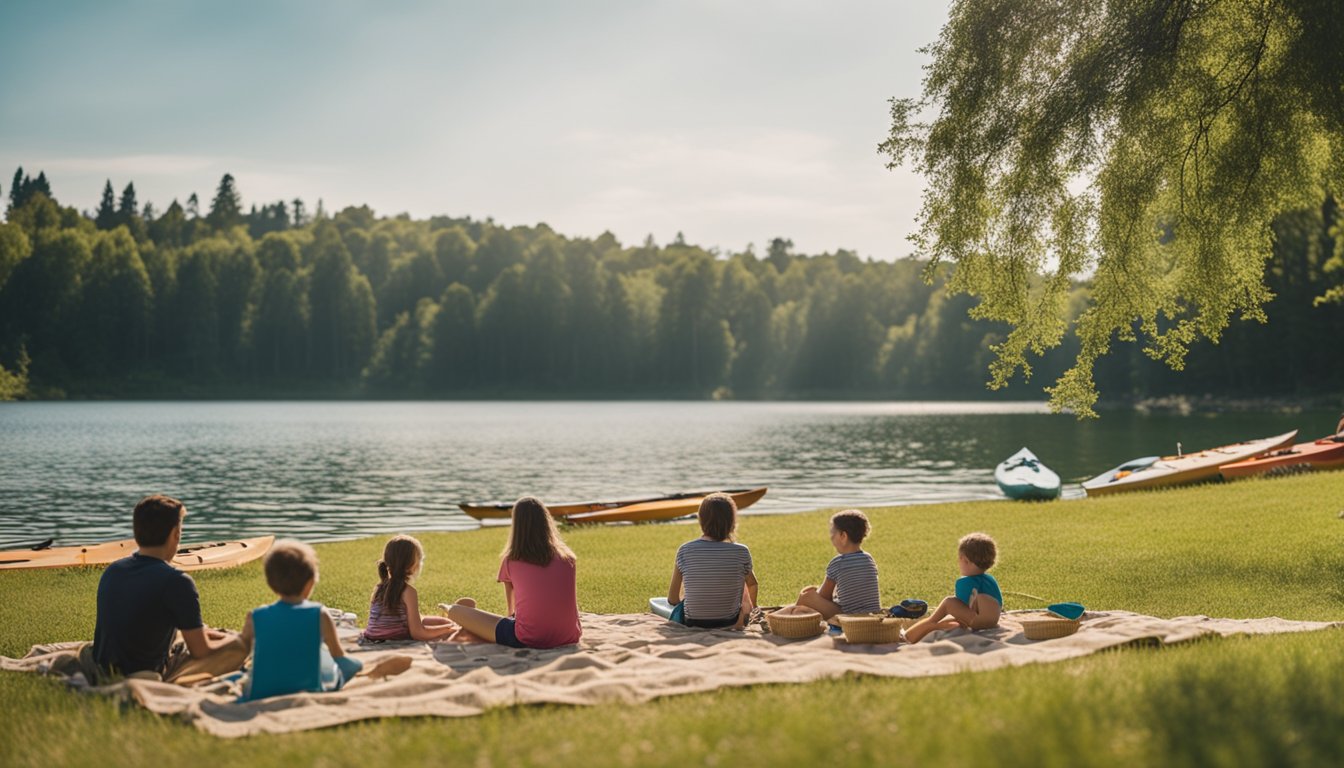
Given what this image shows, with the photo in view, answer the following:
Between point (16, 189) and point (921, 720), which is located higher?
point (16, 189)

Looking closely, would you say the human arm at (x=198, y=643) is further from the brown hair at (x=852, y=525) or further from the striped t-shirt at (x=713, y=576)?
the brown hair at (x=852, y=525)

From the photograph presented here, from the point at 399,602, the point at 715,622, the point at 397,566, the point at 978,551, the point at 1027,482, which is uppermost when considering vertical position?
the point at 978,551

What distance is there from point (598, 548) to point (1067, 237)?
10.2 m

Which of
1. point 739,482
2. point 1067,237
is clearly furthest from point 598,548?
point 739,482

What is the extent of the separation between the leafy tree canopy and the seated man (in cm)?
1149

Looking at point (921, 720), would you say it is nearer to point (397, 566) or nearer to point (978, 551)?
point (978, 551)

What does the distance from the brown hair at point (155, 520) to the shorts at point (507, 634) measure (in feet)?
9.07

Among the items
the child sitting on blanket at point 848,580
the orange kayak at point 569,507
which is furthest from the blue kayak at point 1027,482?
the child sitting on blanket at point 848,580

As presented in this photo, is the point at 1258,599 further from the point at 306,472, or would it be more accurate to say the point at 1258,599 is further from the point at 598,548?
the point at 306,472

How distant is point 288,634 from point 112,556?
41.1 feet

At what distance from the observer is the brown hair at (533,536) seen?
8719 mm

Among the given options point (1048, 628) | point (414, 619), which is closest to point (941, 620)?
point (1048, 628)

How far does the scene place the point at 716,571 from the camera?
9.61 meters

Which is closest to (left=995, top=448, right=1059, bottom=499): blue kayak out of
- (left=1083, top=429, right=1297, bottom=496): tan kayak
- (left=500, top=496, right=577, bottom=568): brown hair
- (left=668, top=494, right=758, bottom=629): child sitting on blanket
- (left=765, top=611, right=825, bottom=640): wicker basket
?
(left=1083, top=429, right=1297, bottom=496): tan kayak
